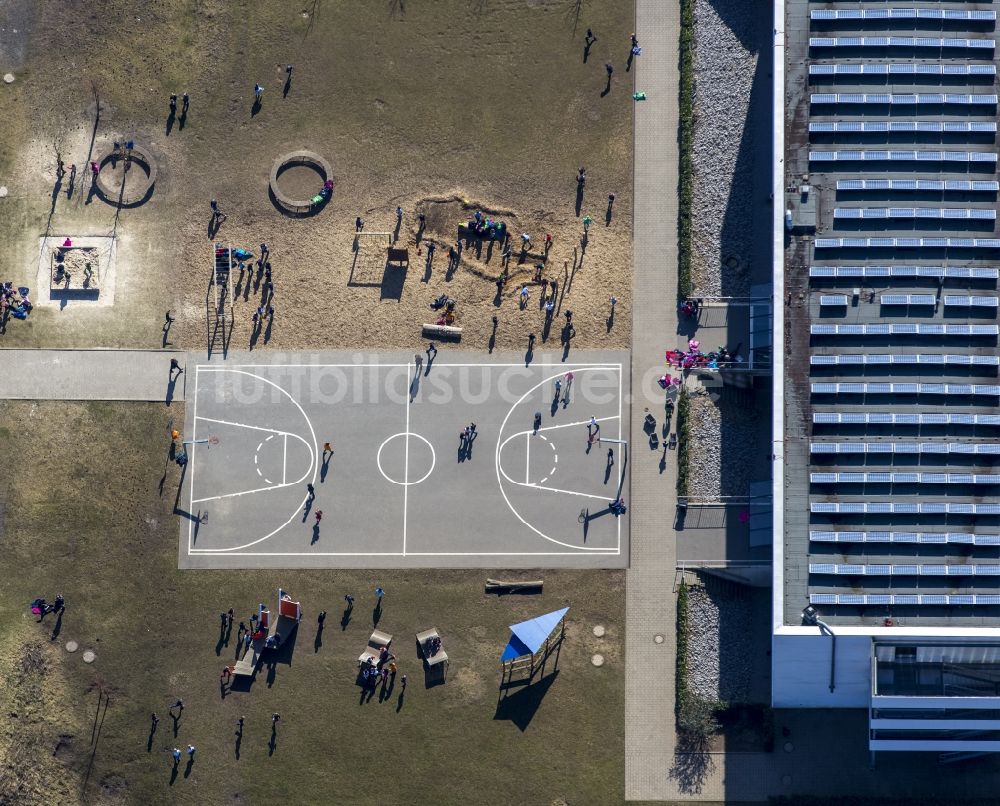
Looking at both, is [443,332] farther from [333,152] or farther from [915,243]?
[915,243]


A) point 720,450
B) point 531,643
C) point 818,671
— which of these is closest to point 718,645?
point 818,671

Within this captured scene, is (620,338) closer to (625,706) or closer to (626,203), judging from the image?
(626,203)

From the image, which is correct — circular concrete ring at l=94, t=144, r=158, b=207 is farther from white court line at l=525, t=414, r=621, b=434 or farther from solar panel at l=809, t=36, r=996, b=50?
solar panel at l=809, t=36, r=996, b=50

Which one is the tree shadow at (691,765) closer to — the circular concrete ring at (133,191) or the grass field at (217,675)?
the grass field at (217,675)

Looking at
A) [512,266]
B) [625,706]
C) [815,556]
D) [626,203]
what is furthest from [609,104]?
[625,706]

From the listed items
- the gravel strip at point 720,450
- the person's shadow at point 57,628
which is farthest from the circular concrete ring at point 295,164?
the person's shadow at point 57,628

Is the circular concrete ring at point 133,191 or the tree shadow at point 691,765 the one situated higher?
the circular concrete ring at point 133,191

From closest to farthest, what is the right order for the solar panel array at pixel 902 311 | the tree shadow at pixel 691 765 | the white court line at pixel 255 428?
the solar panel array at pixel 902 311 → the tree shadow at pixel 691 765 → the white court line at pixel 255 428
